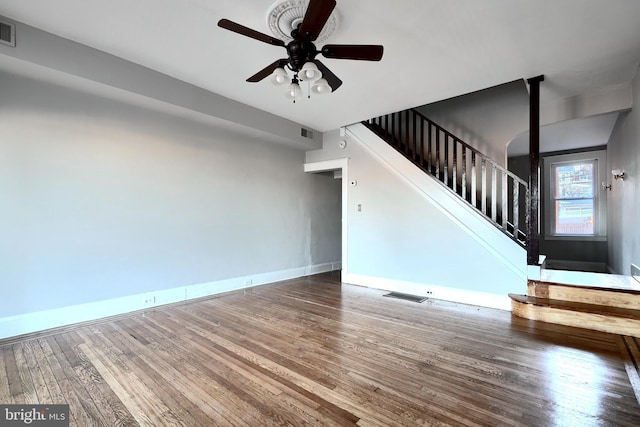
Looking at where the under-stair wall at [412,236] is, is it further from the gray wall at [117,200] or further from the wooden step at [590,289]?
the gray wall at [117,200]

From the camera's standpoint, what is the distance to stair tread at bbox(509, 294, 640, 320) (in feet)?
10.1

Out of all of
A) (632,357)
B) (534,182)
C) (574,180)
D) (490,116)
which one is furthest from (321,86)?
(574,180)

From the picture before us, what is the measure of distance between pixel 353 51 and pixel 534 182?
2907 millimetres

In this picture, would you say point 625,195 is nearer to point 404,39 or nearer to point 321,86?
point 404,39

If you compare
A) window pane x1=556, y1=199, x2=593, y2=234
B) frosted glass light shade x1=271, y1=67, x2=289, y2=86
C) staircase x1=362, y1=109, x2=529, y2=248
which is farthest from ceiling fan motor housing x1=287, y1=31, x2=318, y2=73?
window pane x1=556, y1=199, x2=593, y2=234

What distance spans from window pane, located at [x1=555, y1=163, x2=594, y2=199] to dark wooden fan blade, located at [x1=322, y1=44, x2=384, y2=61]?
22.5 ft

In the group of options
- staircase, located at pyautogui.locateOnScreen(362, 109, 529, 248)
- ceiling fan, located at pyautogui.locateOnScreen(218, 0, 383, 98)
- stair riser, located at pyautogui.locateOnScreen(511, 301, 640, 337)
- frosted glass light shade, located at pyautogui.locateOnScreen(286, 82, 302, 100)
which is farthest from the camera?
staircase, located at pyautogui.locateOnScreen(362, 109, 529, 248)

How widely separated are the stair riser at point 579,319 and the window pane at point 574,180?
4.69m

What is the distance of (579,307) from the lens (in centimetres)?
330

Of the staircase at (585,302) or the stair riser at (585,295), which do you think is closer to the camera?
the staircase at (585,302)

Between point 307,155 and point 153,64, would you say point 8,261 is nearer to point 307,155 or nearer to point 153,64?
point 153,64

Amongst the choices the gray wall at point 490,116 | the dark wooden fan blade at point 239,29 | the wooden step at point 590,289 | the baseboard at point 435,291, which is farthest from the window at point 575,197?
the dark wooden fan blade at point 239,29

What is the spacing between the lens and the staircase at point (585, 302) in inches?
121

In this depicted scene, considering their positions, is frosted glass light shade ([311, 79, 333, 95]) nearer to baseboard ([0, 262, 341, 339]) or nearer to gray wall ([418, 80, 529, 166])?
baseboard ([0, 262, 341, 339])
